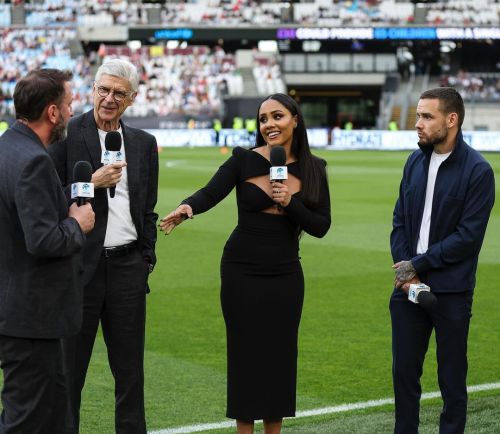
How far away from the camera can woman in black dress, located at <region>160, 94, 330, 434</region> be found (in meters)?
5.77

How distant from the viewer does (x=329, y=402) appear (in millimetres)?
7617

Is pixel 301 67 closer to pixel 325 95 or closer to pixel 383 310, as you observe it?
pixel 325 95

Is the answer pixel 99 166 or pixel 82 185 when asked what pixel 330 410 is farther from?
pixel 82 185

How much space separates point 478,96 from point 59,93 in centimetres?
5933

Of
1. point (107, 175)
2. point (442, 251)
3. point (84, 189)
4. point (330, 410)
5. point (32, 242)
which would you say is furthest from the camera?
point (330, 410)

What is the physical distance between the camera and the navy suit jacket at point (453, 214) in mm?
5770

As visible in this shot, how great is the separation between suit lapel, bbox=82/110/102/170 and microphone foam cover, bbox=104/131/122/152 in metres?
0.18

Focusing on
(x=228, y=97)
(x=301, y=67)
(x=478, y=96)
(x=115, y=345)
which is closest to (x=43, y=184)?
(x=115, y=345)

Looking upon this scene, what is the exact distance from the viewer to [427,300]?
5633 mm

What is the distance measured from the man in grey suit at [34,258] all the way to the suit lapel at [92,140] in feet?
3.03

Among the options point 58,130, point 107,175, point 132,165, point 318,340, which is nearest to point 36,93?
point 58,130

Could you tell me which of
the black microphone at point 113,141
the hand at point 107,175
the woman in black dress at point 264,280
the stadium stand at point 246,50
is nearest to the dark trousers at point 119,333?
the woman in black dress at point 264,280

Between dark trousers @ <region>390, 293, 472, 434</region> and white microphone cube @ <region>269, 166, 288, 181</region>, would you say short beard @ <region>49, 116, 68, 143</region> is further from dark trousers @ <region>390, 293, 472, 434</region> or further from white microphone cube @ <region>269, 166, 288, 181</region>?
dark trousers @ <region>390, 293, 472, 434</region>

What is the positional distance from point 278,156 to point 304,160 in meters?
0.45
